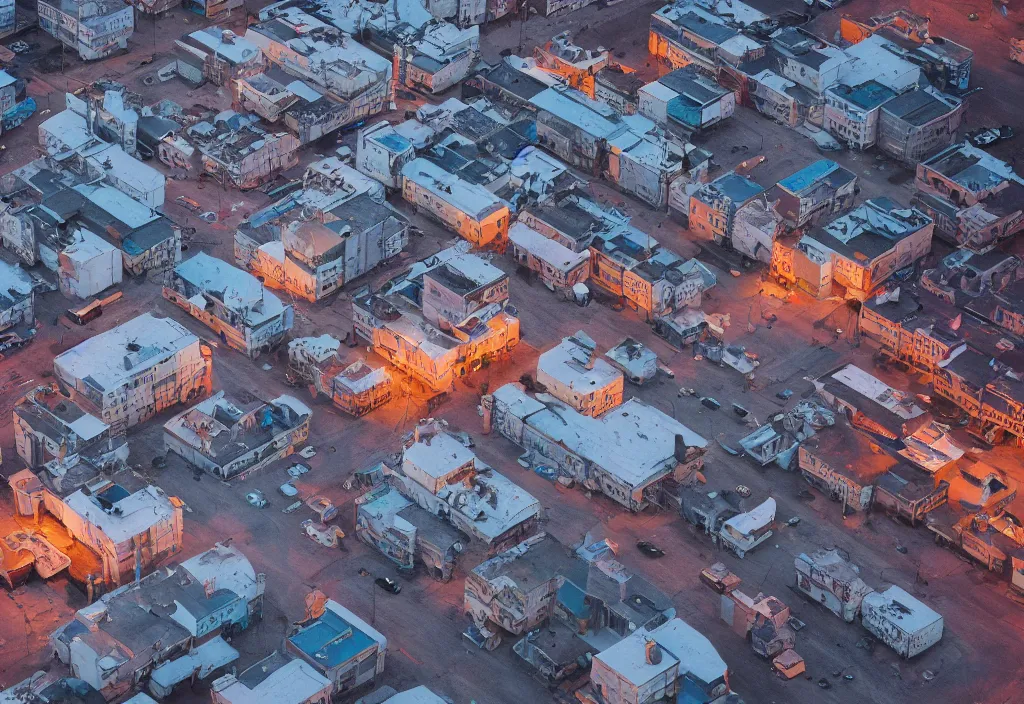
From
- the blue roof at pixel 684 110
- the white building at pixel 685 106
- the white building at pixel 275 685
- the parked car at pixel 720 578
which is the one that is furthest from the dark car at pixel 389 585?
the blue roof at pixel 684 110

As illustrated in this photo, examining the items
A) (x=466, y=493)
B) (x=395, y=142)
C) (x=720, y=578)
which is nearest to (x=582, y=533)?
(x=466, y=493)

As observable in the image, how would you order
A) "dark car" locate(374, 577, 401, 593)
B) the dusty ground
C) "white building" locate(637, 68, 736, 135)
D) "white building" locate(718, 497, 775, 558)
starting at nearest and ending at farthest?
1. the dusty ground
2. "dark car" locate(374, 577, 401, 593)
3. "white building" locate(718, 497, 775, 558)
4. "white building" locate(637, 68, 736, 135)

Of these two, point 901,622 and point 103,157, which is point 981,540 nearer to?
point 901,622

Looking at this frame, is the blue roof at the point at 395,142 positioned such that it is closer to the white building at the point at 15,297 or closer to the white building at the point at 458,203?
the white building at the point at 458,203

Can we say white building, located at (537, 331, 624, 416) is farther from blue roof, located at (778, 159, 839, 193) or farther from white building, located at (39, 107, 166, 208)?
white building, located at (39, 107, 166, 208)

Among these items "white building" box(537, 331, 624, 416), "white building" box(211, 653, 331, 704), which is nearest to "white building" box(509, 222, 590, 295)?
"white building" box(537, 331, 624, 416)

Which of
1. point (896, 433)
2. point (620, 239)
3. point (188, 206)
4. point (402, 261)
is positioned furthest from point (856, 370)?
point (188, 206)
